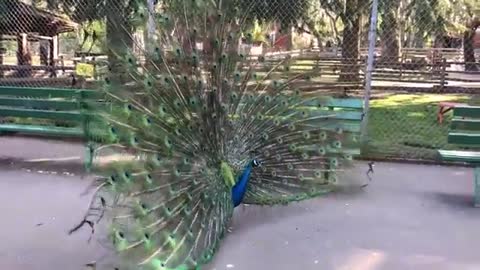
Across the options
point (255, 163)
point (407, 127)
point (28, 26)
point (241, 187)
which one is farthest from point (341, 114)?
point (28, 26)

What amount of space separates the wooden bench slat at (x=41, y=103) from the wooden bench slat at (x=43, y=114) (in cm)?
7

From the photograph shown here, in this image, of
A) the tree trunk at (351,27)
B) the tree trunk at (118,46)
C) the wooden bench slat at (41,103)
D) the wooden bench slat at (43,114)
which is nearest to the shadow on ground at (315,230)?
the wooden bench slat at (43,114)

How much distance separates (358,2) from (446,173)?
9.14 metres

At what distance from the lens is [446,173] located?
6.93 metres

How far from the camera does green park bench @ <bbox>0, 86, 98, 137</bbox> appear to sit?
22.7ft

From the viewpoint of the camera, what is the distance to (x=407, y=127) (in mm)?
10797

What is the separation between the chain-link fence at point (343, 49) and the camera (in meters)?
5.43

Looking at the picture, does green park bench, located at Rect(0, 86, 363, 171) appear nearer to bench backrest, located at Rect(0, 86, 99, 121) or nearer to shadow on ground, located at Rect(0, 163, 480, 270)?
bench backrest, located at Rect(0, 86, 99, 121)

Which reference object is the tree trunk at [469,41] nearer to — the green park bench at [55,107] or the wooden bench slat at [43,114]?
the green park bench at [55,107]

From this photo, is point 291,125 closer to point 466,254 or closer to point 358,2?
point 466,254

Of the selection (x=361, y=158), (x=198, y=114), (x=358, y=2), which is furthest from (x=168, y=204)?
(x=358, y=2)

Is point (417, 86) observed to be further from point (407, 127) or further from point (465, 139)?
point (465, 139)

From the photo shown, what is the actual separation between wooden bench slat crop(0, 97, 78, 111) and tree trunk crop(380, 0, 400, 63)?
9.77 m

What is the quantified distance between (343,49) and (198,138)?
9.93m
